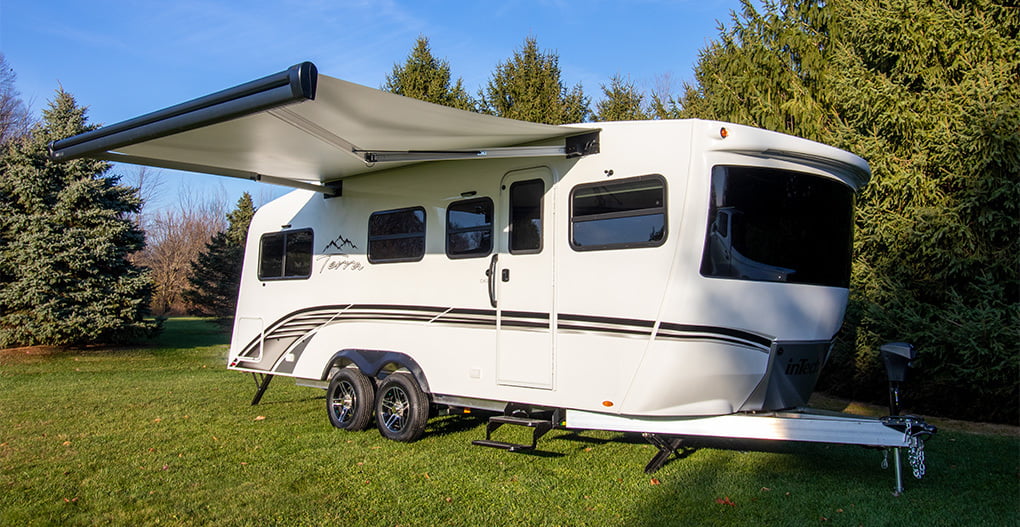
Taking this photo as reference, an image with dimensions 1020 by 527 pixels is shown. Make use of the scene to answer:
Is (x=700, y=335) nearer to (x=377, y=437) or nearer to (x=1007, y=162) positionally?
(x=377, y=437)

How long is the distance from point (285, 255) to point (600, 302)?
4.57 m

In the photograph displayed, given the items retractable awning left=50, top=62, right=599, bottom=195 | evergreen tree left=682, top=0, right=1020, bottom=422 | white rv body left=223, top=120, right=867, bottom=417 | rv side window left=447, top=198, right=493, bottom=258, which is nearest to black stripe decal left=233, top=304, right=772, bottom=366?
white rv body left=223, top=120, right=867, bottom=417

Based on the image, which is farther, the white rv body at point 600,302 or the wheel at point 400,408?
the wheel at point 400,408

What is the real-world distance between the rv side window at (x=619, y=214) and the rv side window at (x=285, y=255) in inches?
147

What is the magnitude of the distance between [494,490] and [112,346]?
16090mm

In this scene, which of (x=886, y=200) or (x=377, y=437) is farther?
(x=886, y=200)

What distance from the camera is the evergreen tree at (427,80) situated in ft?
61.4

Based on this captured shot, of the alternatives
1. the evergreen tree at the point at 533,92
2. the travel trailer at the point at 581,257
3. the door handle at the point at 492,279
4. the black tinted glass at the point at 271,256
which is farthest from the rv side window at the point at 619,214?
the evergreen tree at the point at 533,92

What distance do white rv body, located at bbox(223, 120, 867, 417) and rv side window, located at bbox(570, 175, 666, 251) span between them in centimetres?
5

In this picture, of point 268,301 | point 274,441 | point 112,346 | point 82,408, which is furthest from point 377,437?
point 112,346

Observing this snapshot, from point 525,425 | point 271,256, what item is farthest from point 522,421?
point 271,256

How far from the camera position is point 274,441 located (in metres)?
6.98

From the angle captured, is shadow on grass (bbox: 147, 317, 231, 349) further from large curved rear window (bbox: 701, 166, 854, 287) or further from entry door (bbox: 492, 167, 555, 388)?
large curved rear window (bbox: 701, 166, 854, 287)

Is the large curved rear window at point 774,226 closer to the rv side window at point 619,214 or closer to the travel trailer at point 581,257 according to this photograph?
the travel trailer at point 581,257
